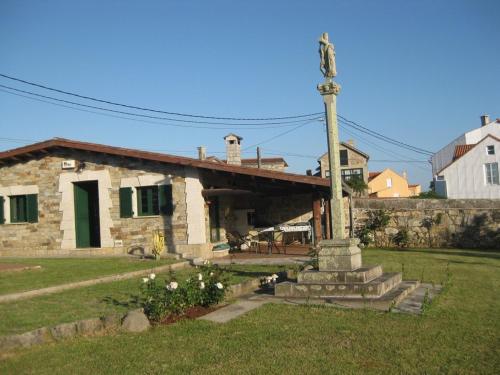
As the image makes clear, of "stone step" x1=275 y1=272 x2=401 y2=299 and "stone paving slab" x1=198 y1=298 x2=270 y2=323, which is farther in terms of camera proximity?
"stone step" x1=275 y1=272 x2=401 y2=299

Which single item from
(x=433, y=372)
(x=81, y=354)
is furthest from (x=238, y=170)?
(x=433, y=372)

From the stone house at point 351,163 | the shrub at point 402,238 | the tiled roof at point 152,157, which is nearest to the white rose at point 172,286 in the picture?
the tiled roof at point 152,157

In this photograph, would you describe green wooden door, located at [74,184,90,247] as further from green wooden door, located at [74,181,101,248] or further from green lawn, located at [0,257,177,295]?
green lawn, located at [0,257,177,295]

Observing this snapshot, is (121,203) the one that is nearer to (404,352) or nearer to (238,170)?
(238,170)

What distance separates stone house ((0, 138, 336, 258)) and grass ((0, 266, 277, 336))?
5899 mm

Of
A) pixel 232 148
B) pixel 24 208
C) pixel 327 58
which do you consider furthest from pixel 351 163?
Answer: pixel 327 58

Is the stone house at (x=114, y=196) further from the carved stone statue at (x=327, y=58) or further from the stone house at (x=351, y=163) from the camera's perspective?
the stone house at (x=351, y=163)

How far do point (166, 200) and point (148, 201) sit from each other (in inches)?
29.2

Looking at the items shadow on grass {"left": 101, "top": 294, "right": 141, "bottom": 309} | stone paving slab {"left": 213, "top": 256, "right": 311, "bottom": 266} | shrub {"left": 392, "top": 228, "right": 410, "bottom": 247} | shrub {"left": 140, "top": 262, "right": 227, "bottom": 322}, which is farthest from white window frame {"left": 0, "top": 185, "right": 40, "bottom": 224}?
shrub {"left": 392, "top": 228, "right": 410, "bottom": 247}

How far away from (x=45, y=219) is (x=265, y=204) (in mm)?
8375

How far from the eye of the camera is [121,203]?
55.1 ft

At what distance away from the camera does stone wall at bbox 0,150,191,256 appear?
16266 mm

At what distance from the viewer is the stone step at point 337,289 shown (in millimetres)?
7977

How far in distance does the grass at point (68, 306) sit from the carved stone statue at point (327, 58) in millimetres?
4243
